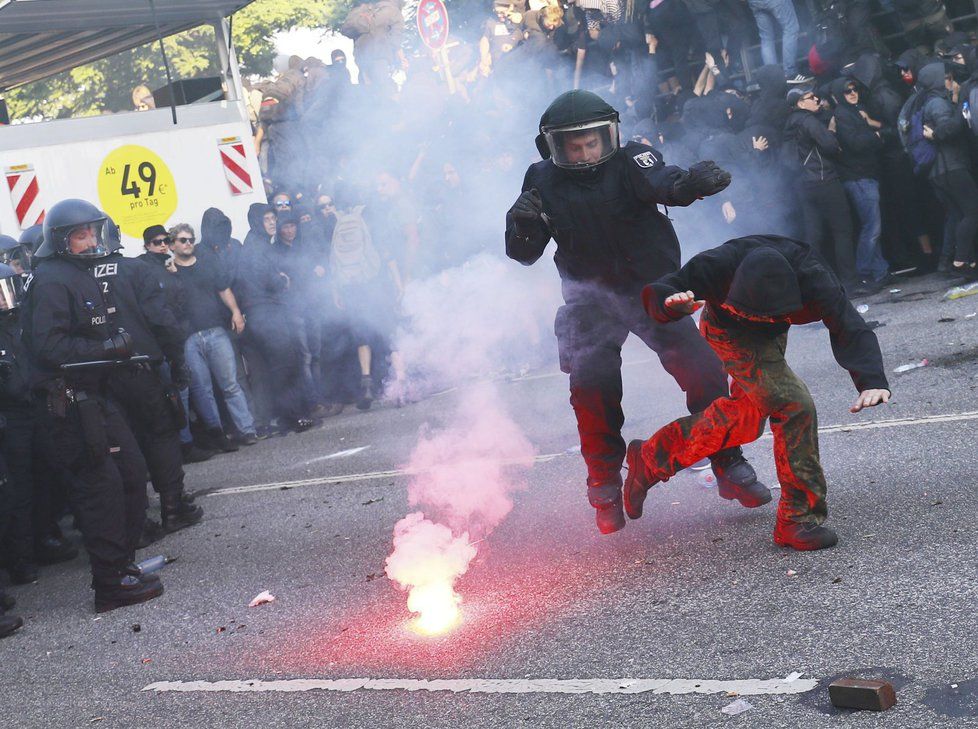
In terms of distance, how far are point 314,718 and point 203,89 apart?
379 inches

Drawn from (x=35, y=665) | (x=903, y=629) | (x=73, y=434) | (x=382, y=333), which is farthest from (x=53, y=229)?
(x=382, y=333)

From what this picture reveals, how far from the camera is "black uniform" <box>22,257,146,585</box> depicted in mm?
6598

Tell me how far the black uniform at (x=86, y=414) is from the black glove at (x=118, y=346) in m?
0.04

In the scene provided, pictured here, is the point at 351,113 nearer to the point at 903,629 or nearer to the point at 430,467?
the point at 430,467

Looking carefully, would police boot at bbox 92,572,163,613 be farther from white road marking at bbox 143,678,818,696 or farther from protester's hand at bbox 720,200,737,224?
protester's hand at bbox 720,200,737,224

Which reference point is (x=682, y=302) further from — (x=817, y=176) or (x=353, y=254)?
(x=353, y=254)

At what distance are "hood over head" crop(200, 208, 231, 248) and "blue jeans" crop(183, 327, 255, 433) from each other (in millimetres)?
834

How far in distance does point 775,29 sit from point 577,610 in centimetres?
959

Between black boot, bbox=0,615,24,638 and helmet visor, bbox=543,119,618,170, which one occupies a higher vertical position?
helmet visor, bbox=543,119,618,170

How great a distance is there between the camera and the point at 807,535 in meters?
5.01

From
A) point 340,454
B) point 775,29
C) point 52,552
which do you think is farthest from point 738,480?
point 775,29

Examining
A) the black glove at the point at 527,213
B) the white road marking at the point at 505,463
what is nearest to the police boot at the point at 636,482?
the black glove at the point at 527,213

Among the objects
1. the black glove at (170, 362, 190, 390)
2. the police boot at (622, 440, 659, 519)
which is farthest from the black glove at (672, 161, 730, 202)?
the black glove at (170, 362, 190, 390)

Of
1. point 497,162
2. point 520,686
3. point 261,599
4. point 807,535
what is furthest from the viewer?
point 497,162
